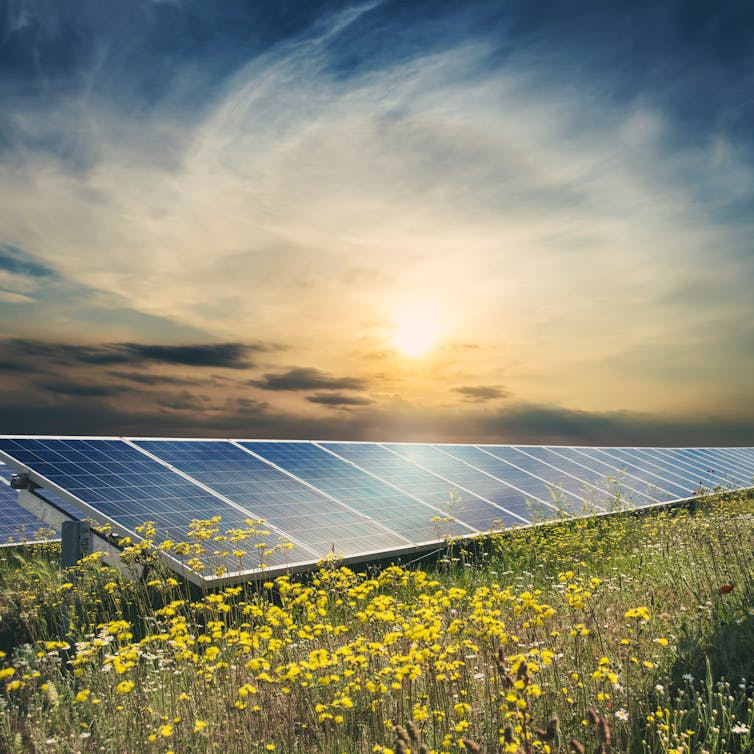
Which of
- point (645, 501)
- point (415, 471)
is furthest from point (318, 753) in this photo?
point (645, 501)

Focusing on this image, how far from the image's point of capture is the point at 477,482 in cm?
1761

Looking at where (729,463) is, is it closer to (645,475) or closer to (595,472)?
(645,475)

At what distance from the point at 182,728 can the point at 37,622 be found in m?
5.21

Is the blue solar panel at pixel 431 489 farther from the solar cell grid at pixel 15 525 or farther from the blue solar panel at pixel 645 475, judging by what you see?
the solar cell grid at pixel 15 525

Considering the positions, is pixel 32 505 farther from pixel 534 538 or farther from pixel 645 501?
pixel 645 501

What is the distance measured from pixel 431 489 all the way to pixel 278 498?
4492mm

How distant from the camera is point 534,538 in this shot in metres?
13.0

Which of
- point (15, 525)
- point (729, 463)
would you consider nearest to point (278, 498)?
point (15, 525)

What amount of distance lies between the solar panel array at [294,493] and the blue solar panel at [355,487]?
1.5 inches

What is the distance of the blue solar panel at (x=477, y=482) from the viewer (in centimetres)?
1555

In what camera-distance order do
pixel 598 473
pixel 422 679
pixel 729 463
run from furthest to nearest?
pixel 729 463, pixel 598 473, pixel 422 679

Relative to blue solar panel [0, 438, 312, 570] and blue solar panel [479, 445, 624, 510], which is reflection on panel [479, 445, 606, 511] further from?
blue solar panel [0, 438, 312, 570]

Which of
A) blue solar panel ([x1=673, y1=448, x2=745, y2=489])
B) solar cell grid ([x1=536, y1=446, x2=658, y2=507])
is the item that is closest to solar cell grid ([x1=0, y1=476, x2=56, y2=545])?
solar cell grid ([x1=536, y1=446, x2=658, y2=507])

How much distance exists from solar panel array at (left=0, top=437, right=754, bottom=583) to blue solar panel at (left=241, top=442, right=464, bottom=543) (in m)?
0.04
